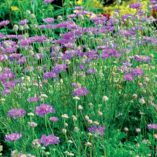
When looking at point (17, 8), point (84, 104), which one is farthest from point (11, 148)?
point (17, 8)

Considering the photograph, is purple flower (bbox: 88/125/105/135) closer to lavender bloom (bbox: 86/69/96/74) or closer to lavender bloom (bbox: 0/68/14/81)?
lavender bloom (bbox: 86/69/96/74)

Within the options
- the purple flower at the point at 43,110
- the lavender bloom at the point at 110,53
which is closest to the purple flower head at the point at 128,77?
the lavender bloom at the point at 110,53

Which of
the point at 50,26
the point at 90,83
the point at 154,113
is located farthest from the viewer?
the point at 50,26

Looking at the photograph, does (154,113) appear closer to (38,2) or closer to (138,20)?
(138,20)

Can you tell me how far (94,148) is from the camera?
3.20 m

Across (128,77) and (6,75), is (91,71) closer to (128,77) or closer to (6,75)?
(128,77)

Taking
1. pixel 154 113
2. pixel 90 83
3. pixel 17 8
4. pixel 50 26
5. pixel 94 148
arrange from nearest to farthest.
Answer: pixel 94 148 < pixel 154 113 < pixel 90 83 < pixel 50 26 < pixel 17 8

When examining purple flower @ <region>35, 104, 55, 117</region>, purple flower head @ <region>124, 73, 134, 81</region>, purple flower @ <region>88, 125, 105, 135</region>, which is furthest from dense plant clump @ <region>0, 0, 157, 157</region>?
purple flower @ <region>35, 104, 55, 117</region>

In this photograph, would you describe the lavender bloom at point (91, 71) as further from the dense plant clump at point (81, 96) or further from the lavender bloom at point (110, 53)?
the lavender bloom at point (110, 53)

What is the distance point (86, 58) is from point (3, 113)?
2.30ft

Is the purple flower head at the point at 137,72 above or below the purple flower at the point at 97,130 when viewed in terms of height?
above

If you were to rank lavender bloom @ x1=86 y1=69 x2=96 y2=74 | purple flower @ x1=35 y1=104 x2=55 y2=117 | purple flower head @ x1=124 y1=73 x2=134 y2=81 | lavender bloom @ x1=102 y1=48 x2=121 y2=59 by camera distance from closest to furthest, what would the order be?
purple flower @ x1=35 y1=104 x2=55 y2=117, purple flower head @ x1=124 y1=73 x2=134 y2=81, lavender bloom @ x1=102 y1=48 x2=121 y2=59, lavender bloom @ x1=86 y1=69 x2=96 y2=74

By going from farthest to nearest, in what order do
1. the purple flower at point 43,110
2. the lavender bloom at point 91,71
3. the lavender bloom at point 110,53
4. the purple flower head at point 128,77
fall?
the lavender bloom at point 91,71, the lavender bloom at point 110,53, the purple flower head at point 128,77, the purple flower at point 43,110

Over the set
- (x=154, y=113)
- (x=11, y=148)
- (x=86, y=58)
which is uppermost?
(x=86, y=58)
